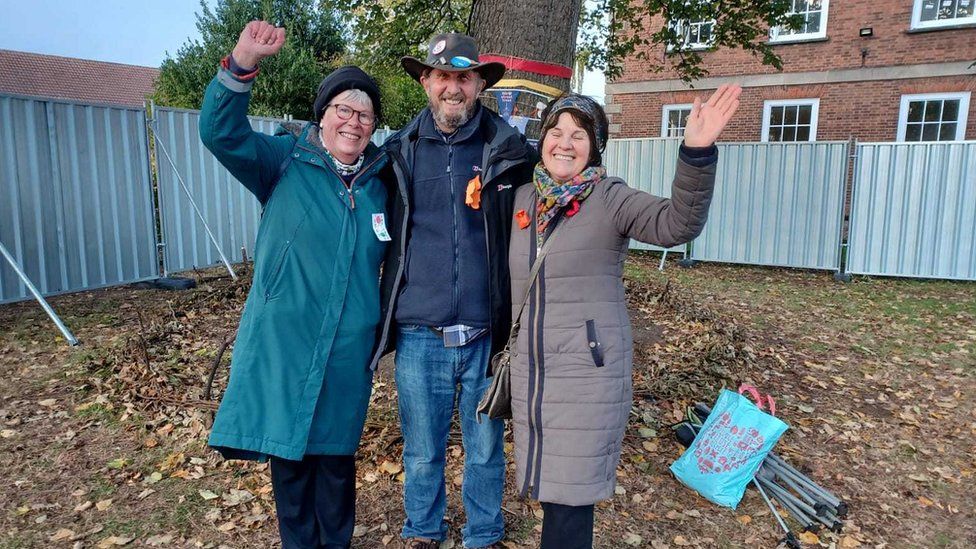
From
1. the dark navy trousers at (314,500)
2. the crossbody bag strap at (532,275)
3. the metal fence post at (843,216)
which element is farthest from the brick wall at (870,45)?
the dark navy trousers at (314,500)

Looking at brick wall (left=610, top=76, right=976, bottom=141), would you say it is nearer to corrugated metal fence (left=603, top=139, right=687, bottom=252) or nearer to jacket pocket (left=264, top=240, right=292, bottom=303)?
corrugated metal fence (left=603, top=139, right=687, bottom=252)

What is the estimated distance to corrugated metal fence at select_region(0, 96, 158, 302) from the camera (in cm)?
652

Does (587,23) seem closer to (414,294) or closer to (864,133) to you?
(864,133)

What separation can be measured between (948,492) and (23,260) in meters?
8.09

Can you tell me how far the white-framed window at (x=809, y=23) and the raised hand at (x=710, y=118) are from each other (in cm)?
1510

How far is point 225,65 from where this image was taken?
220 cm

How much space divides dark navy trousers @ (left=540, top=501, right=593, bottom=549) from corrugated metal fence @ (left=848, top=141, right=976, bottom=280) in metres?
9.43

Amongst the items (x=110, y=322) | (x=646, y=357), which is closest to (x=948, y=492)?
(x=646, y=357)

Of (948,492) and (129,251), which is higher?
(129,251)

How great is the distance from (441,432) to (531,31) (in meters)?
2.51

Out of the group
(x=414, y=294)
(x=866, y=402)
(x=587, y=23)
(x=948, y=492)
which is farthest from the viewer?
(x=587, y=23)

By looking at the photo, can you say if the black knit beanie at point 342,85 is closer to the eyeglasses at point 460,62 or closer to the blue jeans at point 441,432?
the eyeglasses at point 460,62

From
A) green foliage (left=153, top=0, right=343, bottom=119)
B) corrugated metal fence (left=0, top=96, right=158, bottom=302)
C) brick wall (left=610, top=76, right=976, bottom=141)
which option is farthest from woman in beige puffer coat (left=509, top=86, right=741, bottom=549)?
brick wall (left=610, top=76, right=976, bottom=141)

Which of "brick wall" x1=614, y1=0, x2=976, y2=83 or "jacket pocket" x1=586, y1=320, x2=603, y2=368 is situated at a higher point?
"brick wall" x1=614, y1=0, x2=976, y2=83
